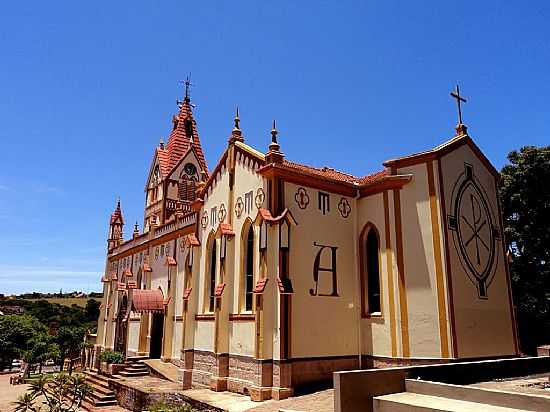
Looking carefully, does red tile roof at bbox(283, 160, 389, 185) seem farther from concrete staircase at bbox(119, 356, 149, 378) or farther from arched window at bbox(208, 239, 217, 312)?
concrete staircase at bbox(119, 356, 149, 378)

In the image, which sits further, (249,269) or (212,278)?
(212,278)

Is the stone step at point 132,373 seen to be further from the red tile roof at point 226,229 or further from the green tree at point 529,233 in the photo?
the green tree at point 529,233

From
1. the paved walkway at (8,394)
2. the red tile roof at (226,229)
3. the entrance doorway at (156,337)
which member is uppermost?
the red tile roof at (226,229)

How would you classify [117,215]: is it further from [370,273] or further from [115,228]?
[370,273]

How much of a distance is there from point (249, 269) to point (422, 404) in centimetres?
986

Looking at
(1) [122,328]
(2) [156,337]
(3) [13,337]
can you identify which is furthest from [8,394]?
(3) [13,337]

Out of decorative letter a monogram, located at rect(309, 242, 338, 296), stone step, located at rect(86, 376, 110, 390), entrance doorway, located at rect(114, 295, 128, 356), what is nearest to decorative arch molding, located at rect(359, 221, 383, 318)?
decorative letter a monogram, located at rect(309, 242, 338, 296)

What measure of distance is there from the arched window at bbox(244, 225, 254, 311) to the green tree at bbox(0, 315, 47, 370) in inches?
1361

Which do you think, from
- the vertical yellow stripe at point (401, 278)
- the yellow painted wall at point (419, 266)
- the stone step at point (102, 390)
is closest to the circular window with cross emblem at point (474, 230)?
the yellow painted wall at point (419, 266)

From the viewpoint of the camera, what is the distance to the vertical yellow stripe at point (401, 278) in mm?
14159

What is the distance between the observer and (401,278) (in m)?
14.6

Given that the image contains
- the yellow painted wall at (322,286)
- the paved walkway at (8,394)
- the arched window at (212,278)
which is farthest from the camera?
the paved walkway at (8,394)

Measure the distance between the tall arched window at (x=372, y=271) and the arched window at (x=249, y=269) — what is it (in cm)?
423

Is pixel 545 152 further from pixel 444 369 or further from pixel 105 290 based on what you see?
pixel 105 290
